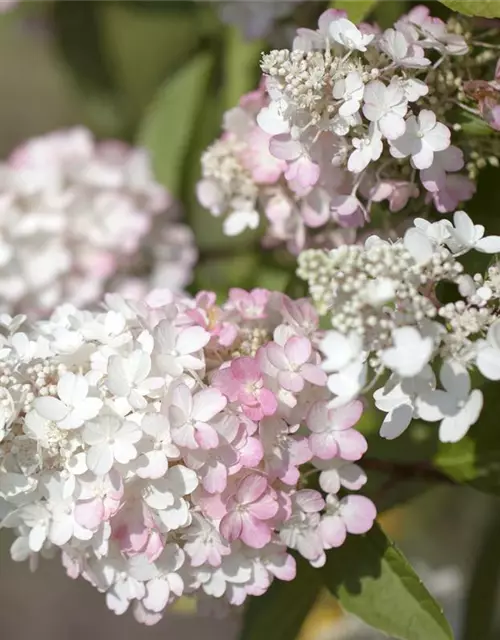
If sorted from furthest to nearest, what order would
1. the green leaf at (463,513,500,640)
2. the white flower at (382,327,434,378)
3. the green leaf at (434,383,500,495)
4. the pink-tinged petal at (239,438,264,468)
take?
the green leaf at (463,513,500,640), the green leaf at (434,383,500,495), the pink-tinged petal at (239,438,264,468), the white flower at (382,327,434,378)

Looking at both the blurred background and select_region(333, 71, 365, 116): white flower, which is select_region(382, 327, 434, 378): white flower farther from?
the blurred background

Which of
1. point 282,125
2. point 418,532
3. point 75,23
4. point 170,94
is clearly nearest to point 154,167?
point 170,94

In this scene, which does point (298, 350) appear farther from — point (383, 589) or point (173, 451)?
point (383, 589)

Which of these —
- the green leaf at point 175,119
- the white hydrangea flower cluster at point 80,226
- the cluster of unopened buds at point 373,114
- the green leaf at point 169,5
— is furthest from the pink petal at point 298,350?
the green leaf at point 169,5

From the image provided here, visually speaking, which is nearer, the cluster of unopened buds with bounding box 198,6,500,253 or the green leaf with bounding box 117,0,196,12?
the cluster of unopened buds with bounding box 198,6,500,253

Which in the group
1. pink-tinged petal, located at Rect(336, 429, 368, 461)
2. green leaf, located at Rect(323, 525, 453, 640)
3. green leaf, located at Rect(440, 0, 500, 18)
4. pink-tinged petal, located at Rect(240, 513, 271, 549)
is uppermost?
green leaf, located at Rect(440, 0, 500, 18)

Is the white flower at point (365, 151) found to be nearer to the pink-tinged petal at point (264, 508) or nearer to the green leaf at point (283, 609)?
the pink-tinged petal at point (264, 508)

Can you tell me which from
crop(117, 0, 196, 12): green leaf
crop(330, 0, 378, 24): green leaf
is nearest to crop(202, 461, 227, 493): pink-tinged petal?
crop(330, 0, 378, 24): green leaf

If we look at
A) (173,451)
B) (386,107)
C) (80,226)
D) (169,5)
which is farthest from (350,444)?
(169,5)
